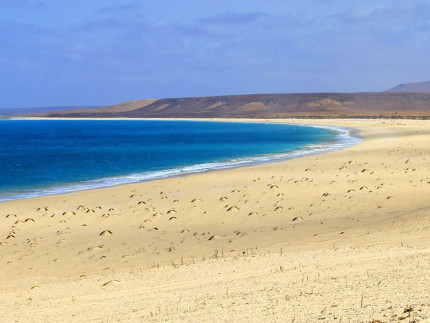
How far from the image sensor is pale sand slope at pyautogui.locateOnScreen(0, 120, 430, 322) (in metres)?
6.89

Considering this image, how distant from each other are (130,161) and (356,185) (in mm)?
22265

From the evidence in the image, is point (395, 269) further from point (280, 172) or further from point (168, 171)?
point (168, 171)

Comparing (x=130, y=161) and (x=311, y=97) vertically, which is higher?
(x=311, y=97)

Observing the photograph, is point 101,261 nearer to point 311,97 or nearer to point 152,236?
point 152,236

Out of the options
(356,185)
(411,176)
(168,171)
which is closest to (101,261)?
(356,185)

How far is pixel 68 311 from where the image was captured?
296 inches

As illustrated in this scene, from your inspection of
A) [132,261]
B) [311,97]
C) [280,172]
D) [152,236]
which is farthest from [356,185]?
[311,97]

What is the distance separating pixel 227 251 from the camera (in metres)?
11.5

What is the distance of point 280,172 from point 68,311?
1806 centimetres

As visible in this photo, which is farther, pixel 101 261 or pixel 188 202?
pixel 188 202

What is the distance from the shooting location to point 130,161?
38469mm

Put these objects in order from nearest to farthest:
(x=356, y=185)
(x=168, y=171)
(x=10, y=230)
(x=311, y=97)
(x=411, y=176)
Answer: (x=10, y=230), (x=356, y=185), (x=411, y=176), (x=168, y=171), (x=311, y=97)

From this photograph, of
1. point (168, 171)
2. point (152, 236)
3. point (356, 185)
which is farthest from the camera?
point (168, 171)

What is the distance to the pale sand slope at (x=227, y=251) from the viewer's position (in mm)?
6887
